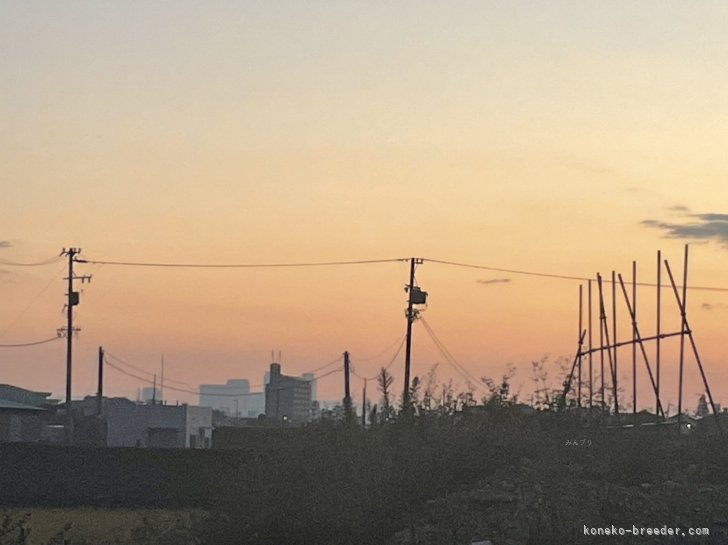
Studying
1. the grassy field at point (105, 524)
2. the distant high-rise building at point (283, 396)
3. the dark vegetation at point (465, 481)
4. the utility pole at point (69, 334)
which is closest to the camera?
the dark vegetation at point (465, 481)

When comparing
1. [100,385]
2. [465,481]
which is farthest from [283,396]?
[465,481]

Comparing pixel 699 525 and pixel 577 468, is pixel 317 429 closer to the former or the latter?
pixel 577 468

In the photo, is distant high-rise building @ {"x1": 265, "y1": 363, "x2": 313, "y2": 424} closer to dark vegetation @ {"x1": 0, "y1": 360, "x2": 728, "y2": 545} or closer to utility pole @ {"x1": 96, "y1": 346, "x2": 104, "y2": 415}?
utility pole @ {"x1": 96, "y1": 346, "x2": 104, "y2": 415}

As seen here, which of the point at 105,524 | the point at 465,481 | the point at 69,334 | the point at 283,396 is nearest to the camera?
the point at 465,481

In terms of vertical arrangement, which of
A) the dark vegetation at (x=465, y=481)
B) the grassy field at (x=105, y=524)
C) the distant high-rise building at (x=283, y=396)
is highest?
the distant high-rise building at (x=283, y=396)

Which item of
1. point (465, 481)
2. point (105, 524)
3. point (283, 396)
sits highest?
point (283, 396)

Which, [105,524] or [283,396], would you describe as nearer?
[105,524]

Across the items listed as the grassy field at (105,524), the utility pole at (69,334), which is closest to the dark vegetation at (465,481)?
the grassy field at (105,524)

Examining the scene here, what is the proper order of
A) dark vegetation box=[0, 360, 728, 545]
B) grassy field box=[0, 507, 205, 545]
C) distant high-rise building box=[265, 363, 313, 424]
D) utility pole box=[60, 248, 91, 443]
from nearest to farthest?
dark vegetation box=[0, 360, 728, 545]
grassy field box=[0, 507, 205, 545]
utility pole box=[60, 248, 91, 443]
distant high-rise building box=[265, 363, 313, 424]

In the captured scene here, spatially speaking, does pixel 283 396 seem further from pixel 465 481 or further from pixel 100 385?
pixel 465 481

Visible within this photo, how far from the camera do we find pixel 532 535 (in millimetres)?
18969

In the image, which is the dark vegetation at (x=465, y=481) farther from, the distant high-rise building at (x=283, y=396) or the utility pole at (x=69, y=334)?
the distant high-rise building at (x=283, y=396)

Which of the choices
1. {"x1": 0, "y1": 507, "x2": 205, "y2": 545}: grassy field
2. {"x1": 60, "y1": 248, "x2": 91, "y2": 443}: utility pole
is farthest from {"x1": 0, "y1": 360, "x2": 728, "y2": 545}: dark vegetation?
{"x1": 60, "y1": 248, "x2": 91, "y2": 443}: utility pole

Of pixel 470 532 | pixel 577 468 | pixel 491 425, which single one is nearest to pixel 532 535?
pixel 470 532
